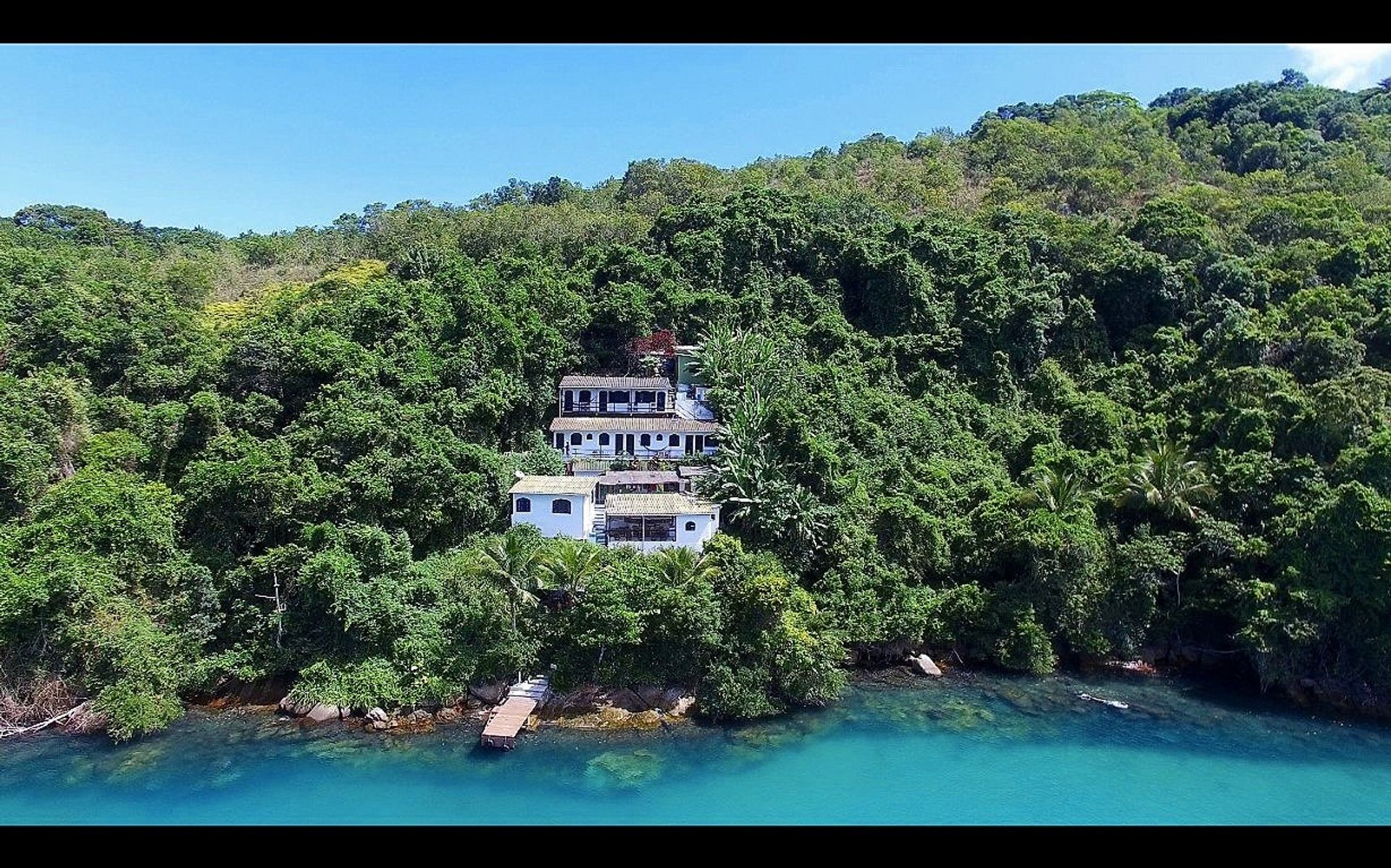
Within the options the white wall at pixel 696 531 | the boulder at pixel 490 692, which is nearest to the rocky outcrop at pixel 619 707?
the boulder at pixel 490 692

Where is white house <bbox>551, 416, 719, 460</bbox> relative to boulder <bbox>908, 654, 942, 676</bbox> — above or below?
above

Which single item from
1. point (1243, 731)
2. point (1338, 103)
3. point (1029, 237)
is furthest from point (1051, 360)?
point (1338, 103)

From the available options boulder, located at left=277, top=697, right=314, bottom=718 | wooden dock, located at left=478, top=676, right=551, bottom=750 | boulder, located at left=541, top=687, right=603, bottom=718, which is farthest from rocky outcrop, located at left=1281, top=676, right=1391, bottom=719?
boulder, located at left=277, top=697, right=314, bottom=718

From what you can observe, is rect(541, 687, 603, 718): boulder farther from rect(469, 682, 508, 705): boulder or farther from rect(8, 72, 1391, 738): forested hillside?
rect(469, 682, 508, 705): boulder

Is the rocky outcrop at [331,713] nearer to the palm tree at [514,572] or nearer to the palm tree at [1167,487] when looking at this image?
the palm tree at [514,572]

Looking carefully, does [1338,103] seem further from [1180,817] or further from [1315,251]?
[1180,817]

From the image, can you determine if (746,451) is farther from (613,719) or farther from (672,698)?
(613,719)
